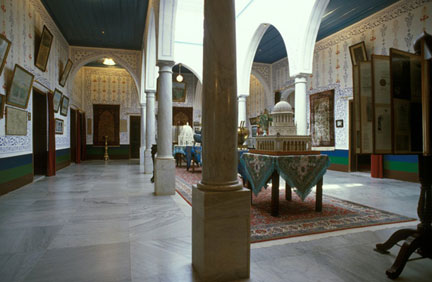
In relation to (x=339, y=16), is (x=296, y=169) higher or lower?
lower

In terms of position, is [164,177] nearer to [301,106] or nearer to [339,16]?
[301,106]

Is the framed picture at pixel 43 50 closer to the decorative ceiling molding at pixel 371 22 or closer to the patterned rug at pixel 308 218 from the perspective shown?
the patterned rug at pixel 308 218

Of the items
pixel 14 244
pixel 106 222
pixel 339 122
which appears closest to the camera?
pixel 14 244

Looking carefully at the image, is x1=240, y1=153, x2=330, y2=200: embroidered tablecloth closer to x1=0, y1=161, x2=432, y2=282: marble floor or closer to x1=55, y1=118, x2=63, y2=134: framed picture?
x1=0, y1=161, x2=432, y2=282: marble floor

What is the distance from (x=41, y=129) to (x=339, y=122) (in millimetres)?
8634

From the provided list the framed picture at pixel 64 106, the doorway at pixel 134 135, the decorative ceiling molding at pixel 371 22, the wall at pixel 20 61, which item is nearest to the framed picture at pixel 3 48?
the wall at pixel 20 61

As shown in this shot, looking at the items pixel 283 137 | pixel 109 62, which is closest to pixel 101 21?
pixel 109 62

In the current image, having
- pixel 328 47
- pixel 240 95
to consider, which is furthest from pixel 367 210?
pixel 328 47

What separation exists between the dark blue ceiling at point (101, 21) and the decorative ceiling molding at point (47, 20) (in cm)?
11

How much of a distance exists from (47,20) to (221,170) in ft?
26.6

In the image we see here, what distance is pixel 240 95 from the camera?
28.9 ft

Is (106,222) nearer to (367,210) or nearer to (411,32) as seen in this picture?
(367,210)

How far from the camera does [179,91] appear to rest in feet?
46.5

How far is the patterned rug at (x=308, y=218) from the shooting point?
9.20 feet
